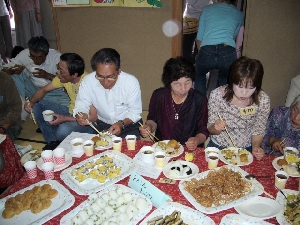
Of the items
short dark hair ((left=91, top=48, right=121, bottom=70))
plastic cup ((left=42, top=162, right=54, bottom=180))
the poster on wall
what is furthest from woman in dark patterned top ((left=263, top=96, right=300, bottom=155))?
the poster on wall

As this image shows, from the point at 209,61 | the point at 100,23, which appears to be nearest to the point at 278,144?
the point at 209,61

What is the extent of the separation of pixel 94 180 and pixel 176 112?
3.79 feet

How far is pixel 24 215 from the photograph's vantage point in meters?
1.65

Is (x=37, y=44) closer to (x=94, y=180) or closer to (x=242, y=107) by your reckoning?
(x=94, y=180)

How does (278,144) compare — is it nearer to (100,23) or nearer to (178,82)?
(178,82)

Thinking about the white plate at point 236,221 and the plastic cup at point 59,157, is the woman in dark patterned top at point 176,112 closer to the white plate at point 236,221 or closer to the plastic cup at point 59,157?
the plastic cup at point 59,157

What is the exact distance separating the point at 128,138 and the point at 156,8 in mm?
2842

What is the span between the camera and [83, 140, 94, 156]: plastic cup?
216cm

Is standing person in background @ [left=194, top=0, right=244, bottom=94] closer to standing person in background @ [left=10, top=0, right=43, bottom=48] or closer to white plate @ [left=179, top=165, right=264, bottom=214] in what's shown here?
white plate @ [left=179, top=165, right=264, bottom=214]

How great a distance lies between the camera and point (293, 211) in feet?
5.08

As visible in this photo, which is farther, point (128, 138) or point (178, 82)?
point (178, 82)

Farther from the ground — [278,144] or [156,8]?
[156,8]

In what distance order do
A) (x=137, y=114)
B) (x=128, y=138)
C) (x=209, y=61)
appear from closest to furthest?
(x=128, y=138), (x=137, y=114), (x=209, y=61)

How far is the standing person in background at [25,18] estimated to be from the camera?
6.10m
